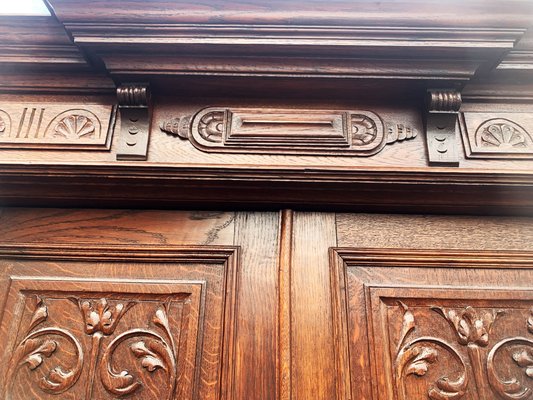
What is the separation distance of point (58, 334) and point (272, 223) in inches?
17.7

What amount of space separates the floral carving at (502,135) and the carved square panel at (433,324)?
227 millimetres

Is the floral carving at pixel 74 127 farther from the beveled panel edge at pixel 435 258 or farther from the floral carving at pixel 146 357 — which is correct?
the beveled panel edge at pixel 435 258

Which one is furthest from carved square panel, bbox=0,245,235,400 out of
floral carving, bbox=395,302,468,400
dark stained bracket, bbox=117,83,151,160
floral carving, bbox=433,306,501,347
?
floral carving, bbox=433,306,501,347

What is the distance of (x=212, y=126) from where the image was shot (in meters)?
0.90

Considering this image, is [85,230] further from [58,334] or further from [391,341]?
[391,341]

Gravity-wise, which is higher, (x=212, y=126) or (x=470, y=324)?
(x=212, y=126)

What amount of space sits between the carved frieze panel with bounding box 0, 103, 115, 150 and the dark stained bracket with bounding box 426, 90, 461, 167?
2.12 ft

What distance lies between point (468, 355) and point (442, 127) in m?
0.44

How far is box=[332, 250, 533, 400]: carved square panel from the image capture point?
29.8 inches

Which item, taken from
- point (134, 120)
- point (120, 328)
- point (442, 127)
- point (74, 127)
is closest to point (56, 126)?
point (74, 127)

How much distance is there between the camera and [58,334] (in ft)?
2.63

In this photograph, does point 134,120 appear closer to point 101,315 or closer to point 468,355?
point 101,315

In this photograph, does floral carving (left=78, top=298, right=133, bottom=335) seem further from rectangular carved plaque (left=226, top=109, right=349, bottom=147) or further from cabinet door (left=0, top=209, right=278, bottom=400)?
rectangular carved plaque (left=226, top=109, right=349, bottom=147)

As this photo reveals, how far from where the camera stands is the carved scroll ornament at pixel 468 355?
0.76m
